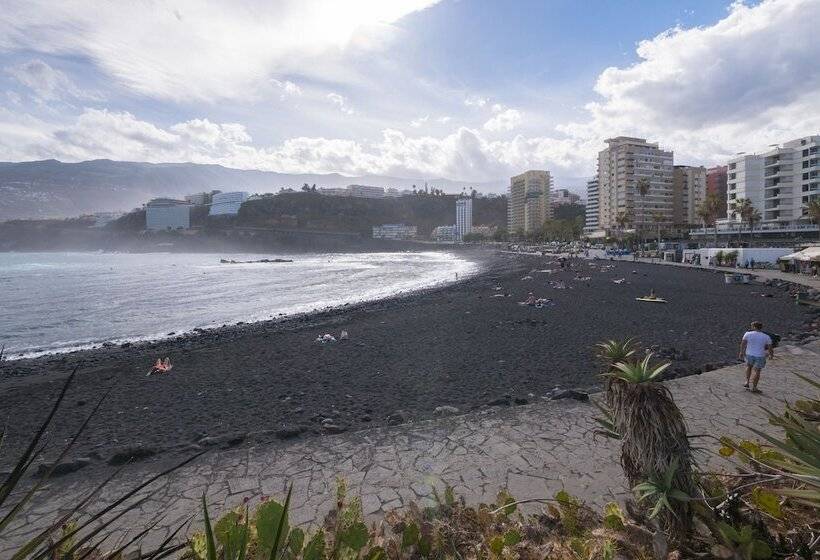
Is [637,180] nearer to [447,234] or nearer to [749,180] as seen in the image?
[749,180]

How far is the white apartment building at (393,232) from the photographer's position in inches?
6486

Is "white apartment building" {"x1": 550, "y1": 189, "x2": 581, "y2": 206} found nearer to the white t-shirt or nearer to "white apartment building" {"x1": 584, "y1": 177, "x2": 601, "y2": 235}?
"white apartment building" {"x1": 584, "y1": 177, "x2": 601, "y2": 235}

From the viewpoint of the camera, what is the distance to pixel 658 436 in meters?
3.07

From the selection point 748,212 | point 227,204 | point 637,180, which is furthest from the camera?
point 227,204

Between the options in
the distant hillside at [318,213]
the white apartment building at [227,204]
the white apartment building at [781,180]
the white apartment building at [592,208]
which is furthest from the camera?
the white apartment building at [227,204]

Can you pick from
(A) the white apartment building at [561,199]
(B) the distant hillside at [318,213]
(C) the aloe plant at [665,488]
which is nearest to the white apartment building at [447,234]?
(B) the distant hillside at [318,213]

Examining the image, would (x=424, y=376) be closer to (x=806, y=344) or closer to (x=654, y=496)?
(x=654, y=496)

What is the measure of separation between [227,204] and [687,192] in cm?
16243

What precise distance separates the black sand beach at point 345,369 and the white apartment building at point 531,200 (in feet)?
442

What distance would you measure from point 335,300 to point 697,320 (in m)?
20.9

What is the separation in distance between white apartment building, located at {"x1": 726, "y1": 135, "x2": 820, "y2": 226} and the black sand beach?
210 ft

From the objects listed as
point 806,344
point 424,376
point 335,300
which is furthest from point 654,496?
point 335,300

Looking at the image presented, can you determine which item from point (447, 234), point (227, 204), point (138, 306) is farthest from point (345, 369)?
point (227, 204)

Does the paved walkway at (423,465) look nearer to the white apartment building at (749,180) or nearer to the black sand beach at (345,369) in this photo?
the black sand beach at (345,369)
